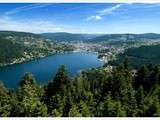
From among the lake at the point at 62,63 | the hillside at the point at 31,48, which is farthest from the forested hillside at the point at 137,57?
the lake at the point at 62,63

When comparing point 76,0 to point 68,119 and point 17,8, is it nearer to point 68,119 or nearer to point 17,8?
point 17,8

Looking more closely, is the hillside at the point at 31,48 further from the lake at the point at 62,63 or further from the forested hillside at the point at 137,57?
the forested hillside at the point at 137,57

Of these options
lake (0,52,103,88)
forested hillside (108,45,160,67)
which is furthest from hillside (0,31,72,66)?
forested hillside (108,45,160,67)

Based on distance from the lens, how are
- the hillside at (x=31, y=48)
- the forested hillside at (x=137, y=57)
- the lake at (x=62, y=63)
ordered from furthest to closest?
1. the forested hillside at (x=137, y=57)
2. the hillside at (x=31, y=48)
3. the lake at (x=62, y=63)

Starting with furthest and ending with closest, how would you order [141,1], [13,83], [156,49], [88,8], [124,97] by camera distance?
[156,49]
[13,83]
[124,97]
[88,8]
[141,1]

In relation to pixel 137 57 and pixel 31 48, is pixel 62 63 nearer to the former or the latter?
pixel 137 57

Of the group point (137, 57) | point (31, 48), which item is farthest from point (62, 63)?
point (31, 48)

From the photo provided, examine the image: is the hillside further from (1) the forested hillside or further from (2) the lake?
(1) the forested hillside

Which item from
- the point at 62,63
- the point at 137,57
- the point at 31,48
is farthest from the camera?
the point at 31,48

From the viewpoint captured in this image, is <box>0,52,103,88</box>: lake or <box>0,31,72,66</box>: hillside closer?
<box>0,52,103,88</box>: lake

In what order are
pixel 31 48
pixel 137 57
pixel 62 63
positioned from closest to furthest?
pixel 62 63
pixel 137 57
pixel 31 48

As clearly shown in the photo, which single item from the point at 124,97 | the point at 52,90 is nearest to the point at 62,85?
the point at 52,90
